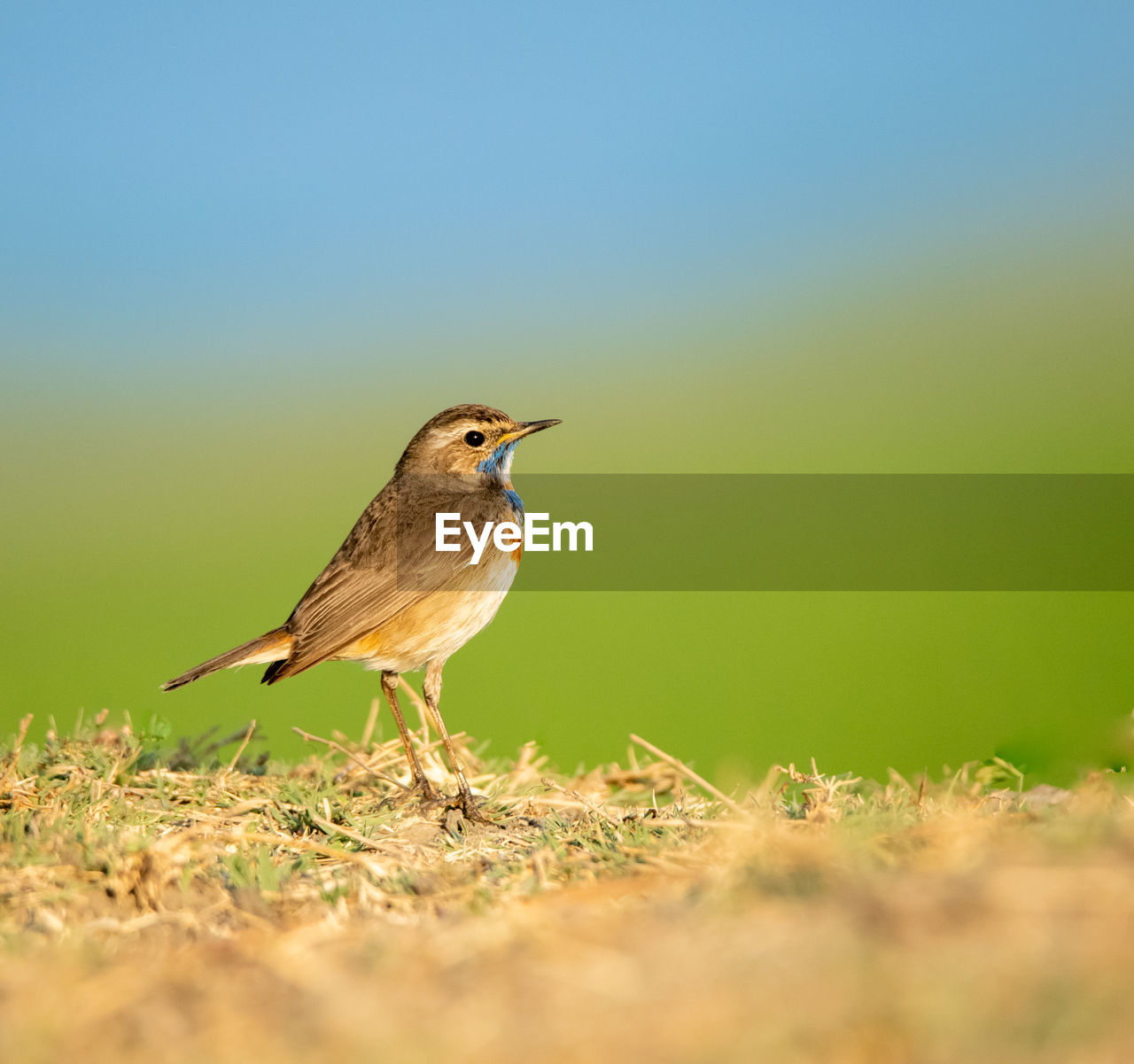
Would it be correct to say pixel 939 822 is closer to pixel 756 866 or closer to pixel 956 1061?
pixel 756 866

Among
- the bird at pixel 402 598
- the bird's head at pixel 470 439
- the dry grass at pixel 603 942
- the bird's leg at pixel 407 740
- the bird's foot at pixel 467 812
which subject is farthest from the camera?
the bird's head at pixel 470 439

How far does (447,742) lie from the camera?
5.67 m

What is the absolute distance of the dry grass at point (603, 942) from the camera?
179 centimetres

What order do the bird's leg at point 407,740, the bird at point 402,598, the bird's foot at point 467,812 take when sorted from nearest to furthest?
the bird's foot at point 467,812 → the bird's leg at point 407,740 → the bird at point 402,598

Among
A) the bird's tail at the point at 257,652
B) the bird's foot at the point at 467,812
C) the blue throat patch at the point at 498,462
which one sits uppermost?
the blue throat patch at the point at 498,462

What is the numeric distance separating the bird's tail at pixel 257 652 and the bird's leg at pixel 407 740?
58cm

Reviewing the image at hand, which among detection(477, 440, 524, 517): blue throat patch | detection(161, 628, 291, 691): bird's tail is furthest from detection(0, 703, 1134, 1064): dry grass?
detection(477, 440, 524, 517): blue throat patch

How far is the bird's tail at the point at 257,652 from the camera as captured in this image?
5968 mm

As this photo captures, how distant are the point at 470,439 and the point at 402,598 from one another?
1.22 meters

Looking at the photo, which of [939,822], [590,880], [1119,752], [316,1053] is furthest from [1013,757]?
[316,1053]

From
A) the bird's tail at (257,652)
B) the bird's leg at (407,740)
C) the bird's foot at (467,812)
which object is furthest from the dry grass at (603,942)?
the bird's tail at (257,652)

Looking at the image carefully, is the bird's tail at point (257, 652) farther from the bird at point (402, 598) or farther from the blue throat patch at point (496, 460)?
the blue throat patch at point (496, 460)

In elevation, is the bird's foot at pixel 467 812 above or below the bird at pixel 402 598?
below

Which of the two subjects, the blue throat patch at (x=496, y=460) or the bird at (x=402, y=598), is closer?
the bird at (x=402, y=598)
